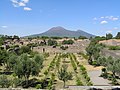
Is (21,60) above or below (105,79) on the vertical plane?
above

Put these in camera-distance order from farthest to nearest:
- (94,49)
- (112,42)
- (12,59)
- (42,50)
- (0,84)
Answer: (112,42) < (42,50) < (94,49) < (12,59) < (0,84)

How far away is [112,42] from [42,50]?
33044 mm

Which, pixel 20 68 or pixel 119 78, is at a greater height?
pixel 20 68

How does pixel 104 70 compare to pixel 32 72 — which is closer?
pixel 32 72

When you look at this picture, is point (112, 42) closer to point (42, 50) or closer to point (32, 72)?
point (42, 50)

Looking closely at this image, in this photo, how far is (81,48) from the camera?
10019 centimetres

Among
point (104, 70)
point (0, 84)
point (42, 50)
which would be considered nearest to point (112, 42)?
point (42, 50)

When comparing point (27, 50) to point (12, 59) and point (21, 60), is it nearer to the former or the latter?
point (12, 59)

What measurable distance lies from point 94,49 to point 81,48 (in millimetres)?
41567

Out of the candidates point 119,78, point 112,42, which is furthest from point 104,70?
point 112,42

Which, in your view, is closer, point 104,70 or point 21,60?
point 21,60

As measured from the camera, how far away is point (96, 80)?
37.6 metres

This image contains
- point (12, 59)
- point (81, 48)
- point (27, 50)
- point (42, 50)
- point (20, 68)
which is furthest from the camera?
point (81, 48)

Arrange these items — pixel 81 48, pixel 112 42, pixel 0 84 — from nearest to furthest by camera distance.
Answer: pixel 0 84 < pixel 81 48 < pixel 112 42
